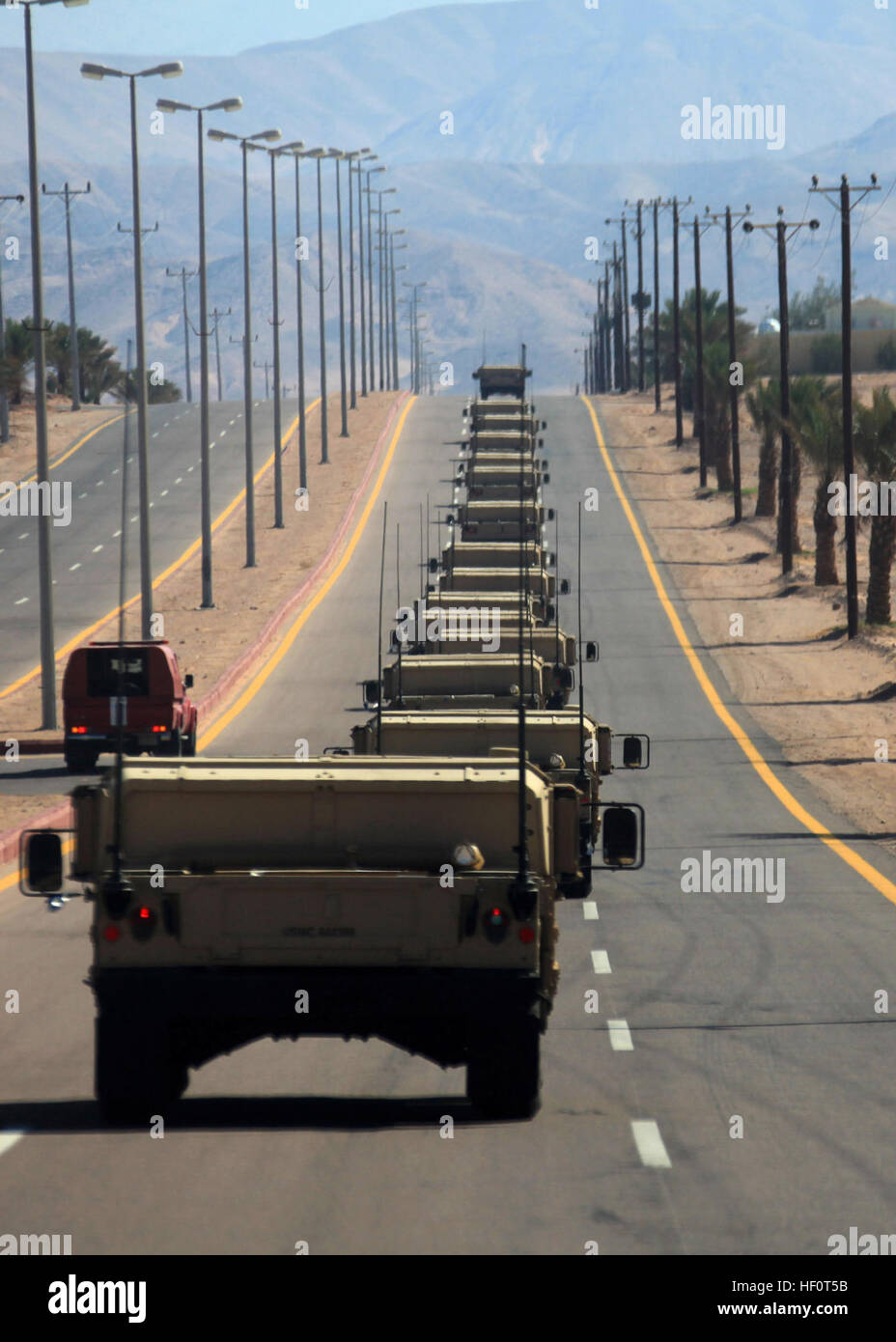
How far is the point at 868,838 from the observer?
26.6 m

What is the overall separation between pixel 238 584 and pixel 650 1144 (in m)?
52.3

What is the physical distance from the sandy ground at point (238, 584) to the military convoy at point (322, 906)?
14778mm

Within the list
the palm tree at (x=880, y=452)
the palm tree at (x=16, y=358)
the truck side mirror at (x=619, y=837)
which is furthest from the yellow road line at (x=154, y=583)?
the truck side mirror at (x=619, y=837)

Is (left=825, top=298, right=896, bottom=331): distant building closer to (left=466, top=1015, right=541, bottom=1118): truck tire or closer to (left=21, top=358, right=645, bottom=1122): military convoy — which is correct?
(left=21, top=358, right=645, bottom=1122): military convoy

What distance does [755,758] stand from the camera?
34.9m

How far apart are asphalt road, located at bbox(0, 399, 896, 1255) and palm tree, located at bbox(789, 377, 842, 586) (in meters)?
32.2

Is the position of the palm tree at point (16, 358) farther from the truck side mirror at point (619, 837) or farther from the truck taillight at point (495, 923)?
the truck taillight at point (495, 923)

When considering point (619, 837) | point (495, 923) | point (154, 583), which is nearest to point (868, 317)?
point (154, 583)

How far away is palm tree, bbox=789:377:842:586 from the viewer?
2151 inches

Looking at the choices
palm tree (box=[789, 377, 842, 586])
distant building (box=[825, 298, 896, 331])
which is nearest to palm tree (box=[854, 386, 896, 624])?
palm tree (box=[789, 377, 842, 586])

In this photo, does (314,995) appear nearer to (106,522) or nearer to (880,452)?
(880,452)

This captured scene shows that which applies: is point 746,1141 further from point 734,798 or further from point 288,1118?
point 734,798

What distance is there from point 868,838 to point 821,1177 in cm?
1637

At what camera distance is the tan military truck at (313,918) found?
11367 millimetres
